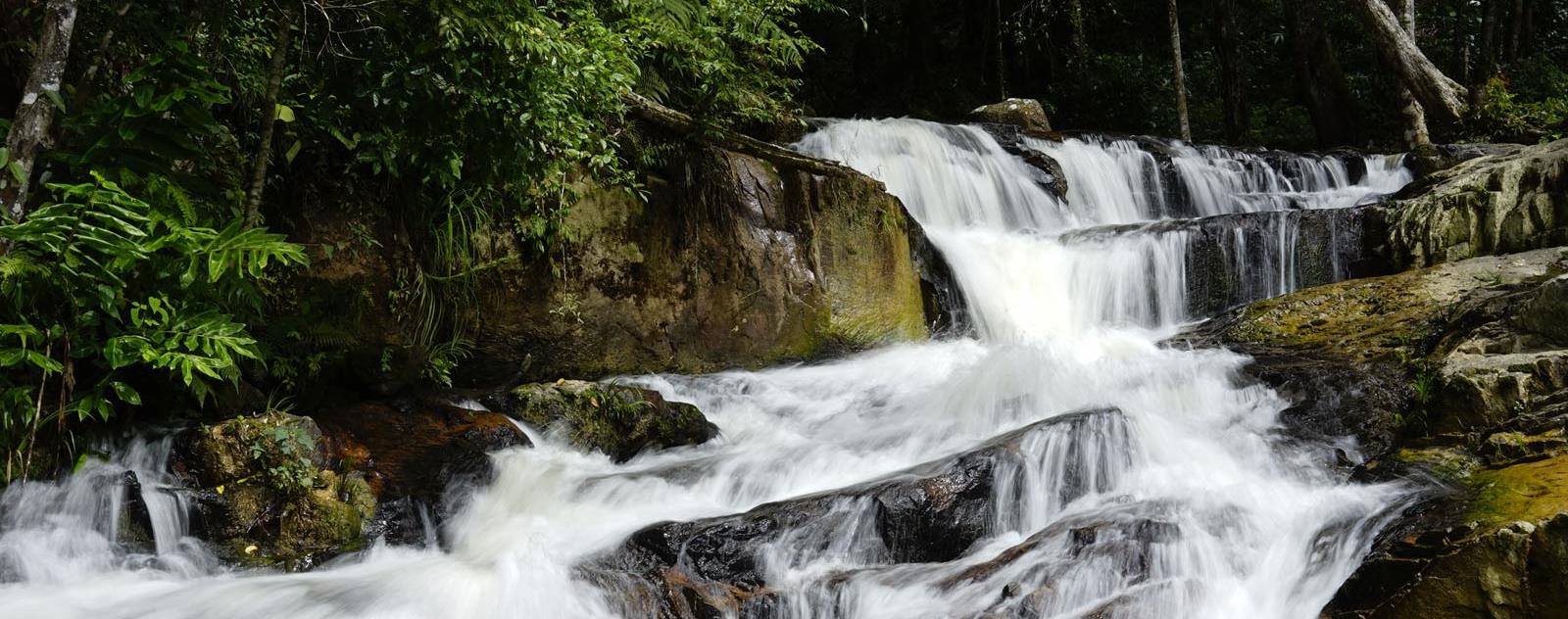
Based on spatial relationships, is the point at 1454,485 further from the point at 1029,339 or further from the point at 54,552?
the point at 54,552

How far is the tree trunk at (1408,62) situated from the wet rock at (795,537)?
11.0 meters

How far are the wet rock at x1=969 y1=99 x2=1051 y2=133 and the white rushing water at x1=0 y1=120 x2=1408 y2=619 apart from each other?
5861 millimetres

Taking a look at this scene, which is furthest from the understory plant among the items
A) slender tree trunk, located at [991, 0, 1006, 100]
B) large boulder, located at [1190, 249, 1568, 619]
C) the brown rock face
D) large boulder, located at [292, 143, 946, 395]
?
slender tree trunk, located at [991, 0, 1006, 100]

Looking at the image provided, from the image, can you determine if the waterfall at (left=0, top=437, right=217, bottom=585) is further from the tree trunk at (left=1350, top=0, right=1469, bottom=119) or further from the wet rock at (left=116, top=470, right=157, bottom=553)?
the tree trunk at (left=1350, top=0, right=1469, bottom=119)

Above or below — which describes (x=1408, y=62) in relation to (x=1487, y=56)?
below

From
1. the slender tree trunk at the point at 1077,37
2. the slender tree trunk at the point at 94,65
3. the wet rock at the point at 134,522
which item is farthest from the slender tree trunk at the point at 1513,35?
the wet rock at the point at 134,522

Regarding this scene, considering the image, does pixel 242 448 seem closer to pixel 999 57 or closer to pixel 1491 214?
pixel 1491 214

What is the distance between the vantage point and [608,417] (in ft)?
19.8

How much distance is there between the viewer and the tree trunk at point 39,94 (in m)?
4.41

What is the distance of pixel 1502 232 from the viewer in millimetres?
7621

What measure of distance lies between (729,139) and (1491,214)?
593 centimetres

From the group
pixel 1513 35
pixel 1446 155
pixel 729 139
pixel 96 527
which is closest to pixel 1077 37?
pixel 1513 35

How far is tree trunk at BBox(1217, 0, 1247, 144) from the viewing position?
1652cm

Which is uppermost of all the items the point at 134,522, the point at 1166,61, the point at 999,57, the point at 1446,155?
the point at 999,57
